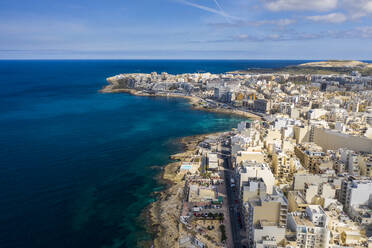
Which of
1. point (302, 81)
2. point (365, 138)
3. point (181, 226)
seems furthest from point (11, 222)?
point (302, 81)

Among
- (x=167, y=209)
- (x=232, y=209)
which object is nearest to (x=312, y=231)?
(x=232, y=209)

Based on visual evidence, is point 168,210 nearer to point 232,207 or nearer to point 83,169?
point 232,207

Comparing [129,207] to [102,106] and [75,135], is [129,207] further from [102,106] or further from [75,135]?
[102,106]

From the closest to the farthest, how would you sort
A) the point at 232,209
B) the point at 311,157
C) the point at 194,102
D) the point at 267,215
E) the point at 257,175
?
the point at 267,215 → the point at 232,209 → the point at 257,175 → the point at 311,157 → the point at 194,102

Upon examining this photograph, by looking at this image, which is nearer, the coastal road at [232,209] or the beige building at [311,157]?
the coastal road at [232,209]

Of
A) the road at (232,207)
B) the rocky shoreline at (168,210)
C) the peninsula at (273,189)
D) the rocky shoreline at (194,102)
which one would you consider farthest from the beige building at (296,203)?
the rocky shoreline at (194,102)

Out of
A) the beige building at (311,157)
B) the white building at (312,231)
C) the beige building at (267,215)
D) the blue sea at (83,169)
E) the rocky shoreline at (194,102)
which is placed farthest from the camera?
the rocky shoreline at (194,102)

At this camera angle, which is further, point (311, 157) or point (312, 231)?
point (311, 157)

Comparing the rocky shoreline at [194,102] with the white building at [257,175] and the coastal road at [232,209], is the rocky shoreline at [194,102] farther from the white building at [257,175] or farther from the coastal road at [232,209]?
the white building at [257,175]

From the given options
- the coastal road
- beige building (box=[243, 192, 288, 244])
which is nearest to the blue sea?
the coastal road
